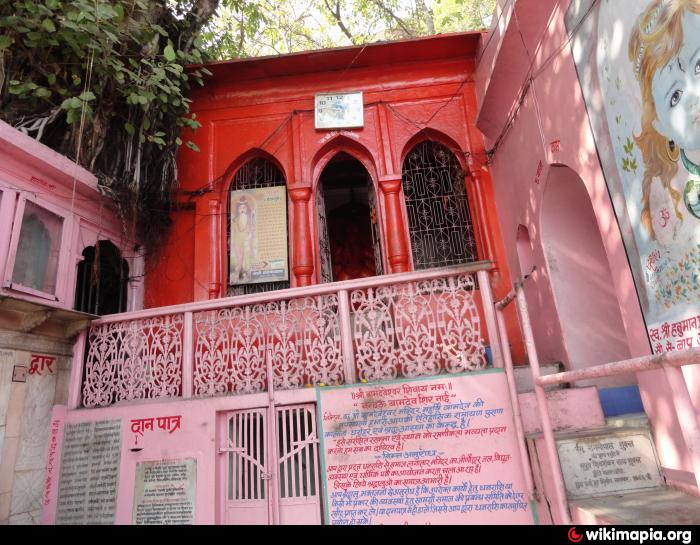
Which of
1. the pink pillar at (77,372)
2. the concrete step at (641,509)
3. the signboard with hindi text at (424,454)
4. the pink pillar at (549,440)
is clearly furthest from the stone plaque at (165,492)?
the concrete step at (641,509)

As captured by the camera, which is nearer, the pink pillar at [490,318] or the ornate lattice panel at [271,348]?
the pink pillar at [490,318]

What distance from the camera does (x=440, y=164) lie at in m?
6.96

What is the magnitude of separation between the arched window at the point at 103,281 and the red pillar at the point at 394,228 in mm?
4027

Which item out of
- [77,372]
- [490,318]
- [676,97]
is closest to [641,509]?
[490,318]

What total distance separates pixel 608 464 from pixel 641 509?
0.51 metres

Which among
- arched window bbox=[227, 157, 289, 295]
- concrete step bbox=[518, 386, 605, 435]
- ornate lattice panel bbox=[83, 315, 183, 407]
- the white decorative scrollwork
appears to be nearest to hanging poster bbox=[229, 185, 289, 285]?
arched window bbox=[227, 157, 289, 295]

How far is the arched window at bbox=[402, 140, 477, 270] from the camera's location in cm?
646

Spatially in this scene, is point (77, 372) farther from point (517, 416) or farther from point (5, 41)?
point (517, 416)

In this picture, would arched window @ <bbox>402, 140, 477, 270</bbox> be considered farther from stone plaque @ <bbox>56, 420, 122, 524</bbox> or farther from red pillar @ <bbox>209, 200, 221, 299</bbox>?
stone plaque @ <bbox>56, 420, 122, 524</bbox>

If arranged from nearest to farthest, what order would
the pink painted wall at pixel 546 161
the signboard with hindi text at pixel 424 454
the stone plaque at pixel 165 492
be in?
the pink painted wall at pixel 546 161, the signboard with hindi text at pixel 424 454, the stone plaque at pixel 165 492

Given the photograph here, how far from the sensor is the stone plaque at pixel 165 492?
385 cm

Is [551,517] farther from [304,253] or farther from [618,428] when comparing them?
[304,253]

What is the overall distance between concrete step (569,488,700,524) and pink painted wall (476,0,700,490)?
211 mm

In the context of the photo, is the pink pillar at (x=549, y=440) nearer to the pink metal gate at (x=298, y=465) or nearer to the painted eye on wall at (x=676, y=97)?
the painted eye on wall at (x=676, y=97)
